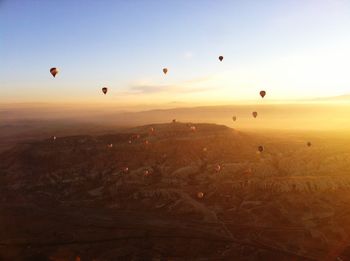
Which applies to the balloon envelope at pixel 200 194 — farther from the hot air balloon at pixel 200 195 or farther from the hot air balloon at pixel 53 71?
the hot air balloon at pixel 53 71

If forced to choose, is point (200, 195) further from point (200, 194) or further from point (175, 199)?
point (175, 199)

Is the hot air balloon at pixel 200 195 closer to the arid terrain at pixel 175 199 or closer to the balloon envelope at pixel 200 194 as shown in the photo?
the balloon envelope at pixel 200 194

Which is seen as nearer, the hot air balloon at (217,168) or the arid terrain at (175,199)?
the arid terrain at (175,199)

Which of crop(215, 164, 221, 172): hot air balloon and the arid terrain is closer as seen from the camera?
the arid terrain

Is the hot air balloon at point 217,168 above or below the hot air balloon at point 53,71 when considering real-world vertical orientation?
below

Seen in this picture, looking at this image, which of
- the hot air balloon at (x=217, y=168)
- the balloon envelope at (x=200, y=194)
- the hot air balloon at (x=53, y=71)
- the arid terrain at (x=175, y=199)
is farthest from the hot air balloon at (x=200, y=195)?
the hot air balloon at (x=53, y=71)

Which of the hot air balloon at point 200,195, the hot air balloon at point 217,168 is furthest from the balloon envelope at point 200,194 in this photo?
the hot air balloon at point 217,168

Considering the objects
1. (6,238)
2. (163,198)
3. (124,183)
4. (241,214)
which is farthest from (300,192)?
(6,238)

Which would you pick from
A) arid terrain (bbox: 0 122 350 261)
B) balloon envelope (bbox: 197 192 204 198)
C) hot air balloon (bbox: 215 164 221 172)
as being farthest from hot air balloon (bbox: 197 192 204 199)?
hot air balloon (bbox: 215 164 221 172)

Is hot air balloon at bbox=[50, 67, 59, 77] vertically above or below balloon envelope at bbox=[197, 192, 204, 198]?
above

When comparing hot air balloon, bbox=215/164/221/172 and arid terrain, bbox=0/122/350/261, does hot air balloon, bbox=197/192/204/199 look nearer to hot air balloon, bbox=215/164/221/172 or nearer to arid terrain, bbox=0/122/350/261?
arid terrain, bbox=0/122/350/261

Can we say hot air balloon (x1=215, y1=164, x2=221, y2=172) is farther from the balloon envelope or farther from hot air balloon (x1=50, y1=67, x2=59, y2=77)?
hot air balloon (x1=50, y1=67, x2=59, y2=77)
